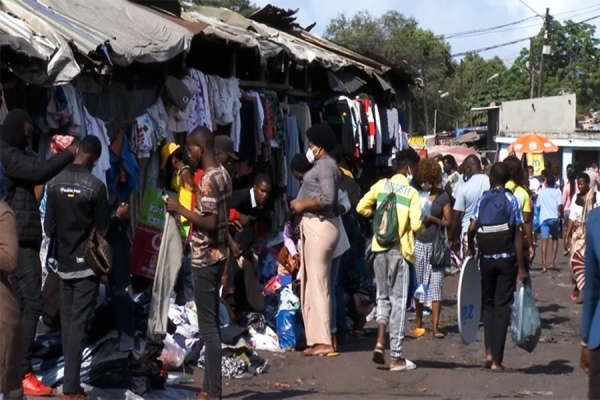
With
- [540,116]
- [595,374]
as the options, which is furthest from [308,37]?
[540,116]

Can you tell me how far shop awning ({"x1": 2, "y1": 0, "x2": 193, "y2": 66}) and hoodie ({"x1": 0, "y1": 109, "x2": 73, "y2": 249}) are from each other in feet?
5.15

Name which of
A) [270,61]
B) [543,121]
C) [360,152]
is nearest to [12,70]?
[270,61]

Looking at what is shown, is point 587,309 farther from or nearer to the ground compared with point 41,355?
farther from the ground

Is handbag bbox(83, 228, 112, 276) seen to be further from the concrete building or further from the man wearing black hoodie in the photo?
the concrete building

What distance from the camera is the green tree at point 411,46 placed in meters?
58.7

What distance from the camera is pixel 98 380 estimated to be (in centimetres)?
857

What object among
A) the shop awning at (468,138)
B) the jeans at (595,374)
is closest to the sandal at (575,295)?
the jeans at (595,374)

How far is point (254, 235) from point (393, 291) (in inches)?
69.3

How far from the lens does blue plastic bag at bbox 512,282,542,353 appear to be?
10.8m

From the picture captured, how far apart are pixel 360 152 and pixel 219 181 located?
881 cm

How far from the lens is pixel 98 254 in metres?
8.02

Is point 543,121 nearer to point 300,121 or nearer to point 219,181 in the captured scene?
point 300,121

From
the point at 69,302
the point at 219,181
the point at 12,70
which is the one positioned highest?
the point at 12,70

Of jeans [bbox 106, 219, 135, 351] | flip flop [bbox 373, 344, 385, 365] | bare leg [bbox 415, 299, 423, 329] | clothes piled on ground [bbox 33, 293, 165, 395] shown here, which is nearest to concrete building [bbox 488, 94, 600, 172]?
bare leg [bbox 415, 299, 423, 329]
